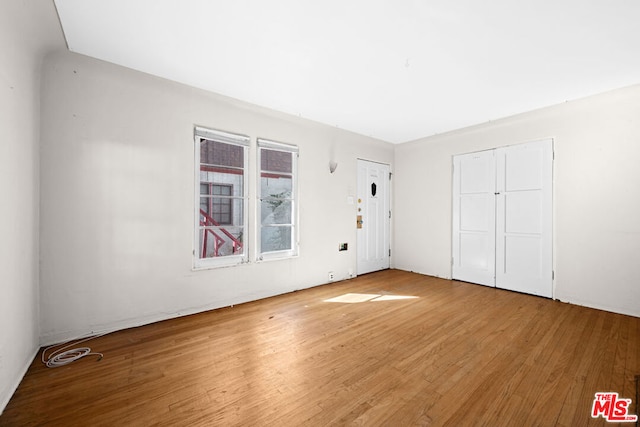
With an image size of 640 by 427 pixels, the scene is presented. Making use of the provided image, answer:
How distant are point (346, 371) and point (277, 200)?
2.63 metres

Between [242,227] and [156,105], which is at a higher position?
[156,105]

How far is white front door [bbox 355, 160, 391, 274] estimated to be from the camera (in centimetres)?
526

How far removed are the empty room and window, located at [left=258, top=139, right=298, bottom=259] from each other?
4cm

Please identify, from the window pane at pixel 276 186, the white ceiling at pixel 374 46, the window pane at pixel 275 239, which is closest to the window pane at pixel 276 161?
the window pane at pixel 276 186

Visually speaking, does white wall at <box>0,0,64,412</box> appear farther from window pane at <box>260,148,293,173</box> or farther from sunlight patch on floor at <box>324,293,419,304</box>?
sunlight patch on floor at <box>324,293,419,304</box>

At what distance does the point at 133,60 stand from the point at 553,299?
604cm

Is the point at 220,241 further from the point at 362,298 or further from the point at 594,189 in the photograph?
the point at 594,189

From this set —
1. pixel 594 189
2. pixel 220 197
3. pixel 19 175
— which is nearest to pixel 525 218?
pixel 594 189

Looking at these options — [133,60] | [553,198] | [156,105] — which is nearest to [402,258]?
[553,198]

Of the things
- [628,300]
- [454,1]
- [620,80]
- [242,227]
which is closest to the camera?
[454,1]

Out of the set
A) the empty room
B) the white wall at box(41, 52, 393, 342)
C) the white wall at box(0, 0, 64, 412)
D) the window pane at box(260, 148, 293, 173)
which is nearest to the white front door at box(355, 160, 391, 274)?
the empty room

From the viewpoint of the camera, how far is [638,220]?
10.4 ft

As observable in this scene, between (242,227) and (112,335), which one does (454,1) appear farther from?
(112,335)

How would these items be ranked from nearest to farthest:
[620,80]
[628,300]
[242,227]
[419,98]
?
[620,80] → [628,300] → [419,98] → [242,227]
